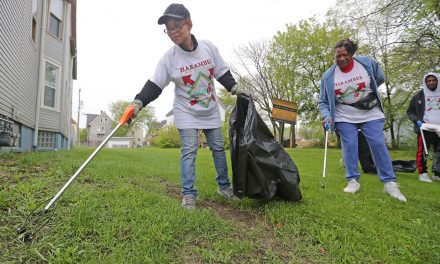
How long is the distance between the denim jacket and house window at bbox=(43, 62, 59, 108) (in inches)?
361

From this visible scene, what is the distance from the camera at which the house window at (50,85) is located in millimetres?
9789

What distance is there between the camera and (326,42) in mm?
24594

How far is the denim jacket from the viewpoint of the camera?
3.72 m

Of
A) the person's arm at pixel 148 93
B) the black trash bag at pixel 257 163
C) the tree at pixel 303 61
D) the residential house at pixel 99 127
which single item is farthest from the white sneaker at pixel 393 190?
the residential house at pixel 99 127

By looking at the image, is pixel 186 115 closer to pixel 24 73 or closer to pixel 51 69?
pixel 24 73

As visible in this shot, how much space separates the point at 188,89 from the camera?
293 cm

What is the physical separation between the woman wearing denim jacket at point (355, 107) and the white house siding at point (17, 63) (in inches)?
230

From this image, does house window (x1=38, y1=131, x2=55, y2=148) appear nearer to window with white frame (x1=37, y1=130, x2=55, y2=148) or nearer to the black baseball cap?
window with white frame (x1=37, y1=130, x2=55, y2=148)

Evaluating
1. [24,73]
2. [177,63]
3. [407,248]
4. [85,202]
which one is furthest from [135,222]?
[24,73]

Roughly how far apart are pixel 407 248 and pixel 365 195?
1.56m

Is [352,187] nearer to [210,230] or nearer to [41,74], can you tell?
[210,230]

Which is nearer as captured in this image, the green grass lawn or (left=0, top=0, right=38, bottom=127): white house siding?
the green grass lawn

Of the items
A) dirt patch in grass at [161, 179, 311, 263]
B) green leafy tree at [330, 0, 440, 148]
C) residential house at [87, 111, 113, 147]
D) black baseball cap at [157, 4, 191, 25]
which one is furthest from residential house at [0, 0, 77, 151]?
residential house at [87, 111, 113, 147]

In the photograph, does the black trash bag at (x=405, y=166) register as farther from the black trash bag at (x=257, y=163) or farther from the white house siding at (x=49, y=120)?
the white house siding at (x=49, y=120)
